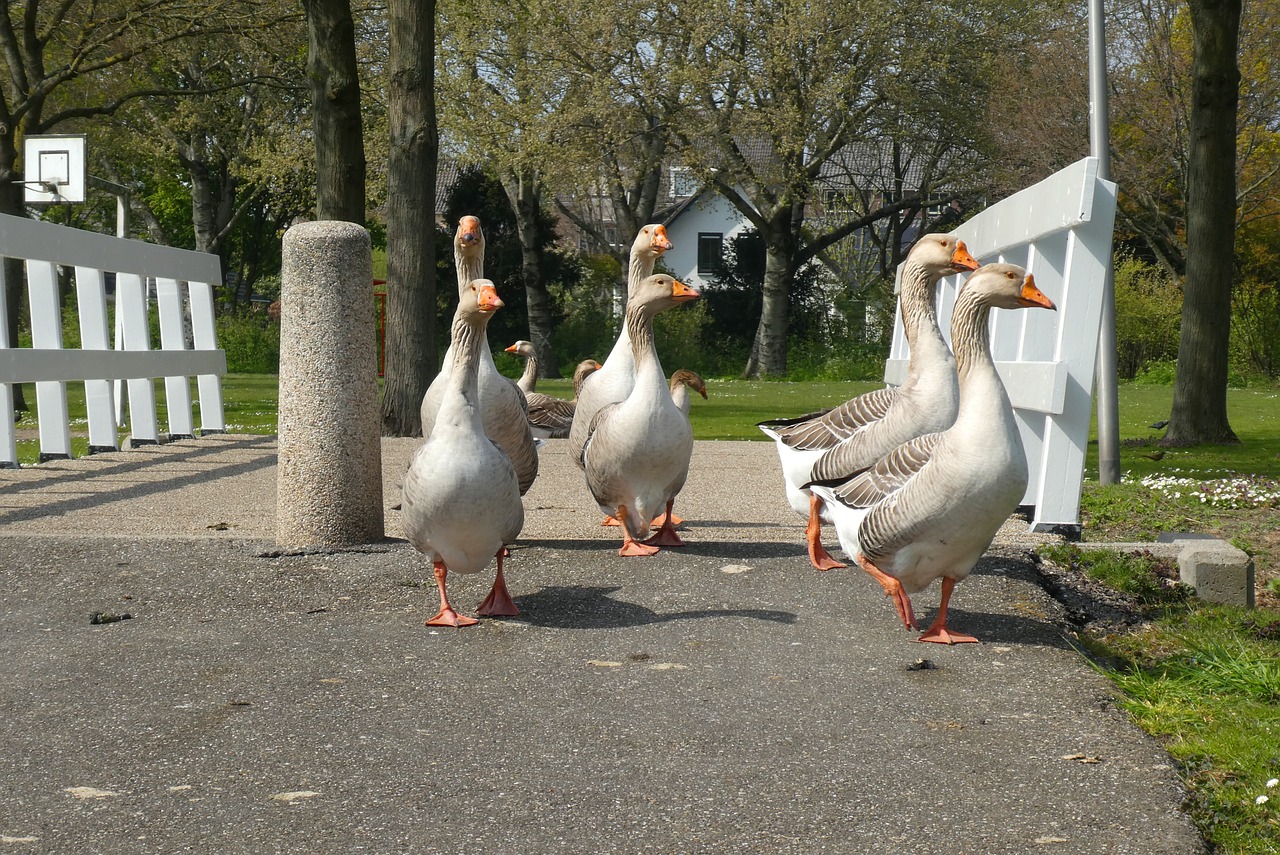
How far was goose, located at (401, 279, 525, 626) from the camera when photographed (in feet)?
16.6

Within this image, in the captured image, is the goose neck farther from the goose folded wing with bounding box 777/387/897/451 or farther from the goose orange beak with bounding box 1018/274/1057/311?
→ the goose orange beak with bounding box 1018/274/1057/311

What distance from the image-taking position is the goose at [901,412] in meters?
6.08

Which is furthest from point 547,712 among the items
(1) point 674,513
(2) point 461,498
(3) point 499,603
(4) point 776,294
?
(4) point 776,294

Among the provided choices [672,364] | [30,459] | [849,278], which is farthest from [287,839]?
[849,278]

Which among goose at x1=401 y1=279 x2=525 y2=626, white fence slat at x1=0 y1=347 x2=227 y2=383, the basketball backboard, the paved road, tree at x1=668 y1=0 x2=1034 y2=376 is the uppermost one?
tree at x1=668 y1=0 x2=1034 y2=376

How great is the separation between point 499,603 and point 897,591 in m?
1.68

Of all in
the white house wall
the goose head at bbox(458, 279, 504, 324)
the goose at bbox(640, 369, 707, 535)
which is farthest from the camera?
the white house wall

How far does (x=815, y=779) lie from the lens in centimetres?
358

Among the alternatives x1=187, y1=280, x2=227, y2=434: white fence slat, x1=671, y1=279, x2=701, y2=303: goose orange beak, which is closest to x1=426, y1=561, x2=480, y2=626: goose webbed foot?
x1=671, y1=279, x2=701, y2=303: goose orange beak

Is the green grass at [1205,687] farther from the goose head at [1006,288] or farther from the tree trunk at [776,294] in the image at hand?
the tree trunk at [776,294]

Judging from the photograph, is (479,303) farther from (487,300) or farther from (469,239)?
(469,239)

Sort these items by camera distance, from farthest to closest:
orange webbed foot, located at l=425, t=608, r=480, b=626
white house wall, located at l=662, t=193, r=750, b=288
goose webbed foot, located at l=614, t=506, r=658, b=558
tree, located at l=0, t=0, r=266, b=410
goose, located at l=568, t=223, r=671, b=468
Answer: white house wall, located at l=662, t=193, r=750, b=288 → tree, located at l=0, t=0, r=266, b=410 → goose, located at l=568, t=223, r=671, b=468 → goose webbed foot, located at l=614, t=506, r=658, b=558 → orange webbed foot, located at l=425, t=608, r=480, b=626

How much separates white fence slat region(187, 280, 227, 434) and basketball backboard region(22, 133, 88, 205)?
72.2 inches

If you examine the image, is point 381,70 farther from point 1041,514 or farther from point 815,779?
point 815,779
